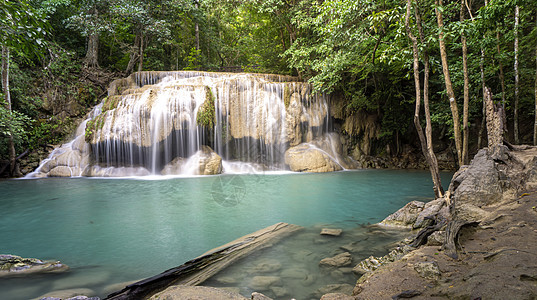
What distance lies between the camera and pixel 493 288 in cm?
162

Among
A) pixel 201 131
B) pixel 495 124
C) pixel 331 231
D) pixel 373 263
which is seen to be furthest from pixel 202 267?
pixel 201 131

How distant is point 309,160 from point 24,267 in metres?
11.3

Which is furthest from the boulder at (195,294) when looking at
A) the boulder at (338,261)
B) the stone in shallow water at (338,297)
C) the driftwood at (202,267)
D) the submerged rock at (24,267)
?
the submerged rock at (24,267)

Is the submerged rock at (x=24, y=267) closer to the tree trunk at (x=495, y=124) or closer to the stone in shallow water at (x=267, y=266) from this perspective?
the stone in shallow water at (x=267, y=266)

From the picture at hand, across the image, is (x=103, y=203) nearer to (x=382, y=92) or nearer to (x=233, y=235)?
(x=233, y=235)

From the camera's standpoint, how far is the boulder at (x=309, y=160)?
1320 centimetres

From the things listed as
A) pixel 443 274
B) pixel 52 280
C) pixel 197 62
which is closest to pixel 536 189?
pixel 443 274

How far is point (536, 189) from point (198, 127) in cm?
1186

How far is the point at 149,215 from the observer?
6.00 metres

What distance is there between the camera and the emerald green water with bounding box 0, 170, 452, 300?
3516mm

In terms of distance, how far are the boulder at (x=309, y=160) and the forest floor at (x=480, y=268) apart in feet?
33.4

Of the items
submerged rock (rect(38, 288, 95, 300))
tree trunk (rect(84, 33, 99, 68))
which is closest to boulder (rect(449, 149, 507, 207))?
submerged rock (rect(38, 288, 95, 300))

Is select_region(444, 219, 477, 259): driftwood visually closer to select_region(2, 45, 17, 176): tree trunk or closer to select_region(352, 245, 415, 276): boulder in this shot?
select_region(352, 245, 415, 276): boulder

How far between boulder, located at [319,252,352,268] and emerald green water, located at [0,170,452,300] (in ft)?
5.04
